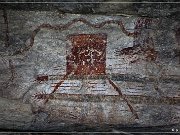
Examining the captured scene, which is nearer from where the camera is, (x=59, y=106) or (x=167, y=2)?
(x=167, y=2)

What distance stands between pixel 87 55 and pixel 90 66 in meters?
0.07

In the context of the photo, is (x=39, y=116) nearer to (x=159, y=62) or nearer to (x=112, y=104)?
(x=112, y=104)

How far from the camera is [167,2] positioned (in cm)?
304

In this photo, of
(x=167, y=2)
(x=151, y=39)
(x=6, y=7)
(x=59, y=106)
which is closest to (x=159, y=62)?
(x=151, y=39)

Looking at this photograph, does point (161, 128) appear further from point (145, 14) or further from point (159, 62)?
point (145, 14)

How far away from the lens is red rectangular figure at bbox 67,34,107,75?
317cm

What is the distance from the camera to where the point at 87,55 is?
126 inches

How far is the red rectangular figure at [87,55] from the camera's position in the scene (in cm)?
317

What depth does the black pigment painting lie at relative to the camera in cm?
311

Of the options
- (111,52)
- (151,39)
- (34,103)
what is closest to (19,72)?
(34,103)

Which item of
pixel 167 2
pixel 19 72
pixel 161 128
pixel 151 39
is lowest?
pixel 161 128

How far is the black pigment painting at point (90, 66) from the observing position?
122 inches

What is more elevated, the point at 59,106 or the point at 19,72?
the point at 19,72

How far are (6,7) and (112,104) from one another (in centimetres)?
86
